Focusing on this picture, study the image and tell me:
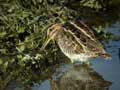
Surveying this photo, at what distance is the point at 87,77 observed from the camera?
25.5 feet

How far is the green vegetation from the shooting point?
26.8ft

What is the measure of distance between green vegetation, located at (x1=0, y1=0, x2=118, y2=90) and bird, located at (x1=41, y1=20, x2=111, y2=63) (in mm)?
402

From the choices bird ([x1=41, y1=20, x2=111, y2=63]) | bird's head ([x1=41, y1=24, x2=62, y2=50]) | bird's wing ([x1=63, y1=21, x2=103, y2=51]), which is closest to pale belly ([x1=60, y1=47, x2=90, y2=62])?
bird ([x1=41, y1=20, x2=111, y2=63])

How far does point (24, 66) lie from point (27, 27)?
3.83 feet

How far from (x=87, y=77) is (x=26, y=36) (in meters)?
1.83

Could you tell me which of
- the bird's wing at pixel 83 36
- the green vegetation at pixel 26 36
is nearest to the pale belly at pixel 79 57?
the bird's wing at pixel 83 36

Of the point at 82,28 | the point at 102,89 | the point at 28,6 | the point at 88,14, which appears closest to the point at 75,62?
the point at 82,28

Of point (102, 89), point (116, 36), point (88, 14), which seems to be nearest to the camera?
point (102, 89)

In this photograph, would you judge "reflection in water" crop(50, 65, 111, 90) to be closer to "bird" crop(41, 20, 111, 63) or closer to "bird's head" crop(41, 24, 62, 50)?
"bird" crop(41, 20, 111, 63)

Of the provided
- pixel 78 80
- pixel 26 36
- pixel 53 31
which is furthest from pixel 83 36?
pixel 26 36

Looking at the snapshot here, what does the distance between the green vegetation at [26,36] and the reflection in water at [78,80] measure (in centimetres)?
34

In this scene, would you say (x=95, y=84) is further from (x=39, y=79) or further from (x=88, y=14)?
(x=88, y=14)

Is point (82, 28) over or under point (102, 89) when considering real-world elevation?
over

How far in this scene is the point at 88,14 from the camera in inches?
483
